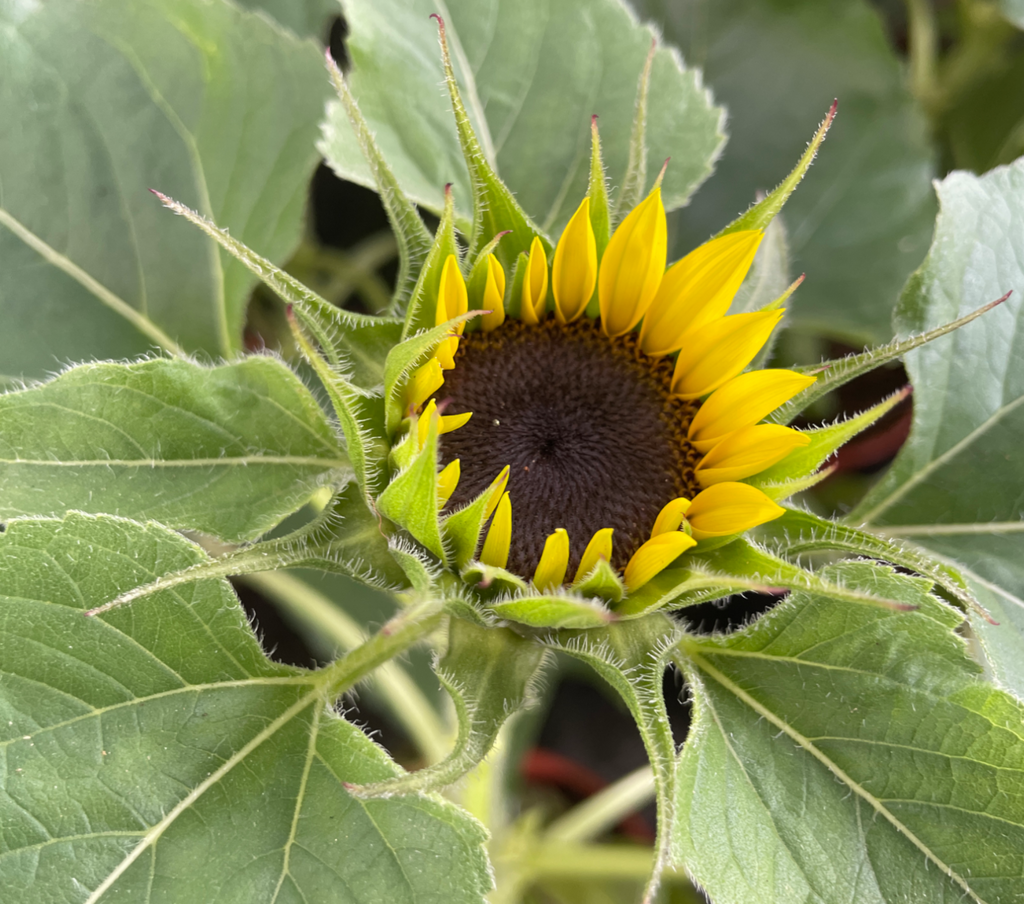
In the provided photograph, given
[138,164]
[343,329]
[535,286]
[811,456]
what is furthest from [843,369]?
[138,164]

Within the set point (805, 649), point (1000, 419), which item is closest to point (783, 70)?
point (1000, 419)

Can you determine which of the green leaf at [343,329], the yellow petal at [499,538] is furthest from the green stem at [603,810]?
the green leaf at [343,329]

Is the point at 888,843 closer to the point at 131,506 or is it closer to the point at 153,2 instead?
the point at 131,506

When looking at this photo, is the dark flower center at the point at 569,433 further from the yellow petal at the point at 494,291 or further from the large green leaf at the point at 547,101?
the large green leaf at the point at 547,101

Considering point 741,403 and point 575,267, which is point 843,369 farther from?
point 575,267

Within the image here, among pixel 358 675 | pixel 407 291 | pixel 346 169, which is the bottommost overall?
pixel 358 675

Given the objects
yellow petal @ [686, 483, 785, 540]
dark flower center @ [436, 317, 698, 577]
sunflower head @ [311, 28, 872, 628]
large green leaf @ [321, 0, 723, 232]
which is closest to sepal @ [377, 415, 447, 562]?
sunflower head @ [311, 28, 872, 628]
